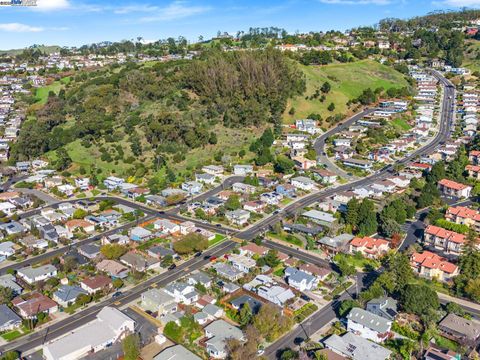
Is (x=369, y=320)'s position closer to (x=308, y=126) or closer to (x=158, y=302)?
(x=158, y=302)

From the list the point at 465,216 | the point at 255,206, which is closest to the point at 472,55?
the point at 465,216

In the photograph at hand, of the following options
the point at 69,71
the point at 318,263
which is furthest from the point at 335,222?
the point at 69,71

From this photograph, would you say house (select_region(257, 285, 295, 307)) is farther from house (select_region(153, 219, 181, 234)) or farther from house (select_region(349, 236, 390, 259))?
house (select_region(153, 219, 181, 234))

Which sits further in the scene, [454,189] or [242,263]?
[454,189]

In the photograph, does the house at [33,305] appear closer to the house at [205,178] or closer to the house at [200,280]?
the house at [200,280]

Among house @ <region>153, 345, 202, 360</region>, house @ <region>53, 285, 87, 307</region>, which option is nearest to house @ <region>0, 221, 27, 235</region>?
house @ <region>53, 285, 87, 307</region>

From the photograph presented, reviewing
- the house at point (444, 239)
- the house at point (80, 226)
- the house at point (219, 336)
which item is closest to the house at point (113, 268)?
the house at point (80, 226)

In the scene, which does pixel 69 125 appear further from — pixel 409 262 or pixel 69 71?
pixel 409 262
